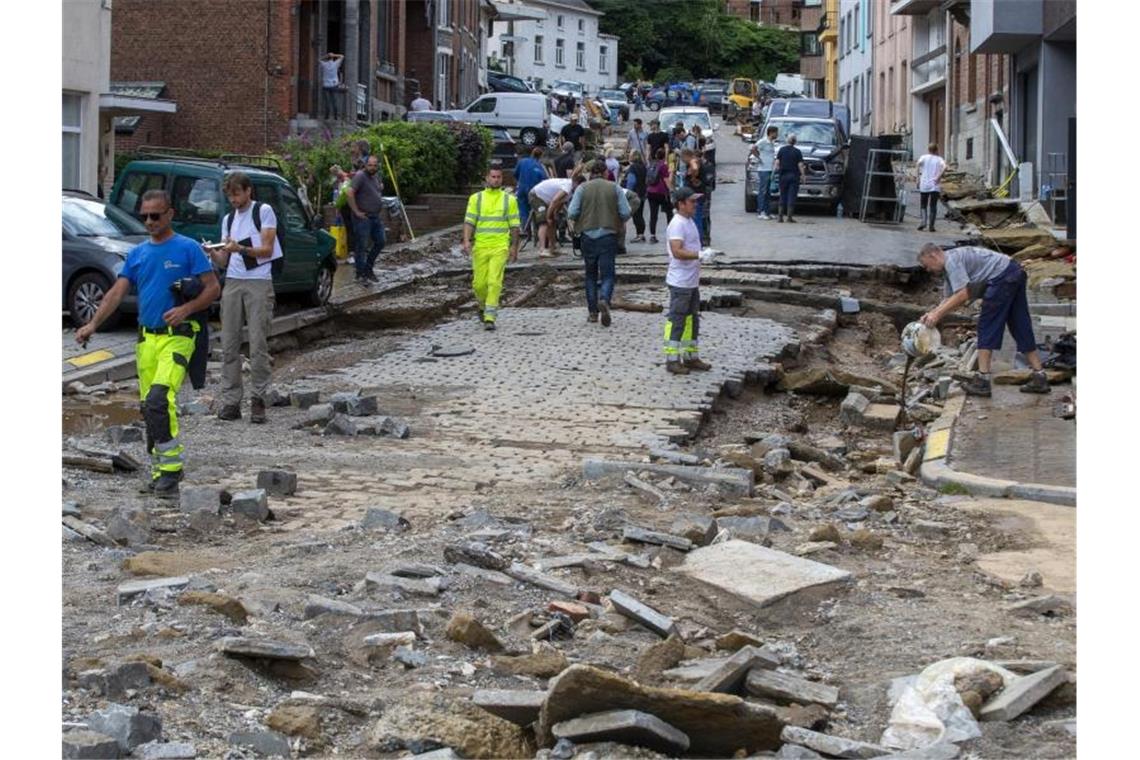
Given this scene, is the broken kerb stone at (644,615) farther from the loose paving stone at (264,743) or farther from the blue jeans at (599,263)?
the blue jeans at (599,263)

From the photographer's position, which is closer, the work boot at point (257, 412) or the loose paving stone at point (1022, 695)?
the loose paving stone at point (1022, 695)

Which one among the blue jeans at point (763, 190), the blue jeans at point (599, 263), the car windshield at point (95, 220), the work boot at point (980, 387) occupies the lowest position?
the work boot at point (980, 387)

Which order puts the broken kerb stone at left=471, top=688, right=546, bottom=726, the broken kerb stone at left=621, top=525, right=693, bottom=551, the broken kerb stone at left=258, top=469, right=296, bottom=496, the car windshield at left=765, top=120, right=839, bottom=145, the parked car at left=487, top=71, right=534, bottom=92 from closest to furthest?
the broken kerb stone at left=471, top=688, right=546, bottom=726 < the broken kerb stone at left=621, top=525, right=693, bottom=551 < the broken kerb stone at left=258, top=469, right=296, bottom=496 < the car windshield at left=765, top=120, right=839, bottom=145 < the parked car at left=487, top=71, right=534, bottom=92

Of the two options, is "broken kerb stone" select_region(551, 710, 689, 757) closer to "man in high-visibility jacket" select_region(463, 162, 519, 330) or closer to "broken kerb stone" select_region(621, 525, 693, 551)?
"broken kerb stone" select_region(621, 525, 693, 551)

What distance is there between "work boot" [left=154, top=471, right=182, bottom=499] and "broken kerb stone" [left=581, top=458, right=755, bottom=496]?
2707 millimetres

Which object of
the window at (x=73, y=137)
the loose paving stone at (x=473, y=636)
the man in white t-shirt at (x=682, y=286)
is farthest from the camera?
the window at (x=73, y=137)

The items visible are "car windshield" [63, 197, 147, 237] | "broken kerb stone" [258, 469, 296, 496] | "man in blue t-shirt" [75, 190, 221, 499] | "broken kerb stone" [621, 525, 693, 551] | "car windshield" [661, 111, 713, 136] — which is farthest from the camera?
"car windshield" [661, 111, 713, 136]

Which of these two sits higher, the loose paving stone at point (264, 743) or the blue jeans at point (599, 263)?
the blue jeans at point (599, 263)

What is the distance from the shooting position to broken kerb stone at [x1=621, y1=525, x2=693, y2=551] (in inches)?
356

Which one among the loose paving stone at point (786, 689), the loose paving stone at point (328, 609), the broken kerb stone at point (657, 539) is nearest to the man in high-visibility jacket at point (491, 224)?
the broken kerb stone at point (657, 539)

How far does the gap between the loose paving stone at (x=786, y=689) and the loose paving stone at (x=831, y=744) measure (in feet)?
1.27

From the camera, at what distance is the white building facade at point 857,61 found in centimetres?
6141

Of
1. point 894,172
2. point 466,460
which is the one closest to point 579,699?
point 466,460

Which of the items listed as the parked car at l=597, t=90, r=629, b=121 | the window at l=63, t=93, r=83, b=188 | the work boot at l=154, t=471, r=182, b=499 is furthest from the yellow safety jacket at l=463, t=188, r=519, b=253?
the parked car at l=597, t=90, r=629, b=121
